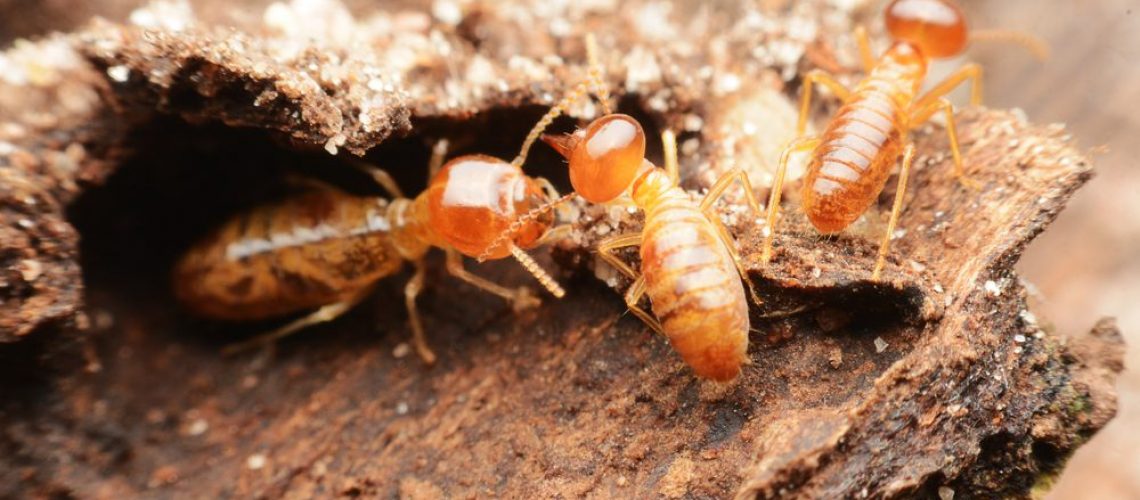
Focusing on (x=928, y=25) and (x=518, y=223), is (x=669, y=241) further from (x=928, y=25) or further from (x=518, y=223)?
(x=928, y=25)

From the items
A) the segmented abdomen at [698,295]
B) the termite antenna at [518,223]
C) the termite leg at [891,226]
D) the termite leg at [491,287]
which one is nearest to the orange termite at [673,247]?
the segmented abdomen at [698,295]

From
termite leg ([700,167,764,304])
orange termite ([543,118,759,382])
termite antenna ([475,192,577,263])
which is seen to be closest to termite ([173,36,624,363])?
termite antenna ([475,192,577,263])

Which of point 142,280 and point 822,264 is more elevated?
point 822,264

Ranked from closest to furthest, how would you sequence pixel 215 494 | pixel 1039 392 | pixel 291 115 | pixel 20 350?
1. pixel 1039 392
2. pixel 291 115
3. pixel 20 350
4. pixel 215 494

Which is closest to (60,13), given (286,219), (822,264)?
(286,219)

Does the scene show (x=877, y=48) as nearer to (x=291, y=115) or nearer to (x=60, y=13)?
(x=291, y=115)

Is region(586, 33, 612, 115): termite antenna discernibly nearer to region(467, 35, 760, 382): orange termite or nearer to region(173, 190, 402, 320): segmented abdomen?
region(467, 35, 760, 382): orange termite
